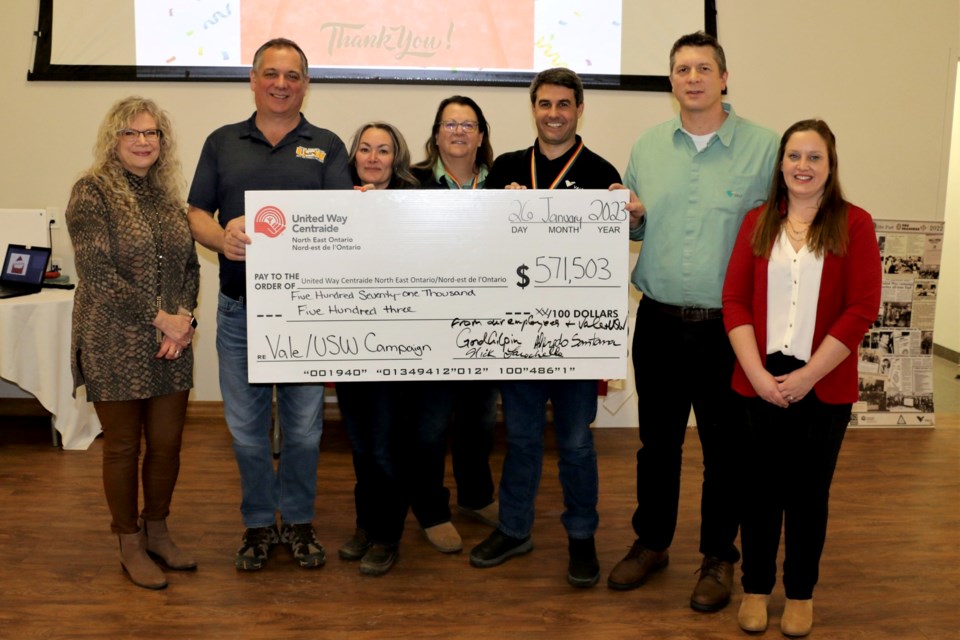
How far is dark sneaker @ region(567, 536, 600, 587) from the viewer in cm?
291

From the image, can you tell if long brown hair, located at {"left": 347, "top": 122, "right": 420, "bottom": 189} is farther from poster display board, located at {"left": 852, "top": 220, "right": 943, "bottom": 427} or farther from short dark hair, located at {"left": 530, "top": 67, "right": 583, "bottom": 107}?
poster display board, located at {"left": 852, "top": 220, "right": 943, "bottom": 427}

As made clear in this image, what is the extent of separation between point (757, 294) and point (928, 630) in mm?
1153

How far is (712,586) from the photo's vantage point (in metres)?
2.79

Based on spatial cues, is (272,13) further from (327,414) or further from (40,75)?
(327,414)

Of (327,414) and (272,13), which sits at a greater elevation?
(272,13)

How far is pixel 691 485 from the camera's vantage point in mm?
3926

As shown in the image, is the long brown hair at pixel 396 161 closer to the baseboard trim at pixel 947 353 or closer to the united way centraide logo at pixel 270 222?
the united way centraide logo at pixel 270 222

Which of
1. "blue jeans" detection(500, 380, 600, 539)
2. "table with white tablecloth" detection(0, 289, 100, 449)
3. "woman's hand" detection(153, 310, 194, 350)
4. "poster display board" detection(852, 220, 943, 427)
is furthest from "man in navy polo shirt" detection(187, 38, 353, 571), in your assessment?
"poster display board" detection(852, 220, 943, 427)

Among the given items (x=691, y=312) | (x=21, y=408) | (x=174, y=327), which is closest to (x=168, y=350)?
(x=174, y=327)

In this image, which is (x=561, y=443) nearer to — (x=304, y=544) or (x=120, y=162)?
(x=304, y=544)

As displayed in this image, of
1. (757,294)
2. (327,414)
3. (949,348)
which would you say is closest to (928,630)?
(757,294)

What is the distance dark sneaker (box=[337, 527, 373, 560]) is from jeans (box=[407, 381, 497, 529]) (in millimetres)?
208

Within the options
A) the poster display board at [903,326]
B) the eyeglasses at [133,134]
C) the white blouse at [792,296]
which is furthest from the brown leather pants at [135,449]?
the poster display board at [903,326]

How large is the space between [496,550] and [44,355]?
248cm
